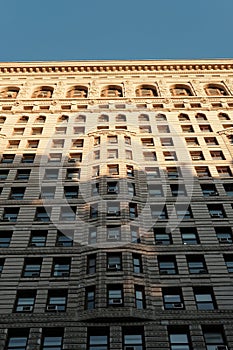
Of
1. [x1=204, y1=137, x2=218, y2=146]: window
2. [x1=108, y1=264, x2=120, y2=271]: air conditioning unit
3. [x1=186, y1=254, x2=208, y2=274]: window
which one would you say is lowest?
[x1=108, y1=264, x2=120, y2=271]: air conditioning unit

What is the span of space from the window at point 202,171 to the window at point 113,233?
397 inches

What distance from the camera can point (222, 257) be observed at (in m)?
29.1

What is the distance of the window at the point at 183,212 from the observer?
3288 centimetres

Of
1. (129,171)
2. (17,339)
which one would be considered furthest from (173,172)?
(17,339)

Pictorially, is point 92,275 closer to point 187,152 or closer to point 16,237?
point 16,237

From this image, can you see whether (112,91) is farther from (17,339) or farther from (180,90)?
(17,339)

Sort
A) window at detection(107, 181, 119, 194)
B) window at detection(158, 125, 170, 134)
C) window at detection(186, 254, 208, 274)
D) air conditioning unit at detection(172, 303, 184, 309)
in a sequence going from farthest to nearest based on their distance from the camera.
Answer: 1. window at detection(158, 125, 170, 134)
2. window at detection(107, 181, 119, 194)
3. window at detection(186, 254, 208, 274)
4. air conditioning unit at detection(172, 303, 184, 309)

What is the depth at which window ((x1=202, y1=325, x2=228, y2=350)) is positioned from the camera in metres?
23.6

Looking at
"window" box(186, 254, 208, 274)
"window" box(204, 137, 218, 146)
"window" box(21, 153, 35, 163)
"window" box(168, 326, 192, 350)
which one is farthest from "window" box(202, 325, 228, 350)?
"window" box(21, 153, 35, 163)

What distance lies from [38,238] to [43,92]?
1248 inches

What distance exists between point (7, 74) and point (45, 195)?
107 feet

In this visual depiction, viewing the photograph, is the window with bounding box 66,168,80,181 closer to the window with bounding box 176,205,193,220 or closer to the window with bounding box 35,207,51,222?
the window with bounding box 35,207,51,222

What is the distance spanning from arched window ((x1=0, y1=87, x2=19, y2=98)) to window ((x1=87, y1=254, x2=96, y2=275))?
33.7 meters

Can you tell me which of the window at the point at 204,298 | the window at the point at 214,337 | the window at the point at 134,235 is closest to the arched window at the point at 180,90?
the window at the point at 134,235
